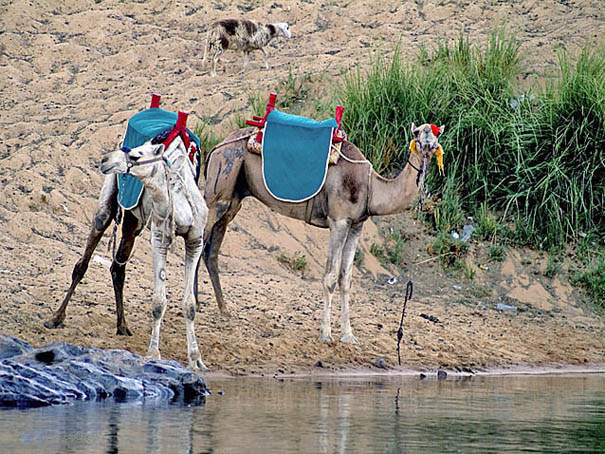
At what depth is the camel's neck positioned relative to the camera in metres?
11.4

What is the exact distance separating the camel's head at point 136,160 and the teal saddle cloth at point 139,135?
0.49m

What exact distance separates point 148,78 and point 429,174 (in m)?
5.77

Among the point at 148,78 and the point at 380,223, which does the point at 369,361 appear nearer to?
the point at 380,223

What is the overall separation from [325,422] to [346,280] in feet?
13.3

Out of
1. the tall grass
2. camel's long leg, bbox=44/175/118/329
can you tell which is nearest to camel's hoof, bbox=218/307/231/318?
camel's long leg, bbox=44/175/118/329

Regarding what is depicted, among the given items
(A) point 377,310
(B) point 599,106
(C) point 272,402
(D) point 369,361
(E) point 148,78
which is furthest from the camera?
(E) point 148,78

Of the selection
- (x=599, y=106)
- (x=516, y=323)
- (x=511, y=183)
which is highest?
(x=599, y=106)

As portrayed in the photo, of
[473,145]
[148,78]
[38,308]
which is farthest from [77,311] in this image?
[148,78]

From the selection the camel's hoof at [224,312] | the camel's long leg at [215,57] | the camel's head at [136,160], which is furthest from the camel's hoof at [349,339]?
the camel's long leg at [215,57]

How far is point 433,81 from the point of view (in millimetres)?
15539

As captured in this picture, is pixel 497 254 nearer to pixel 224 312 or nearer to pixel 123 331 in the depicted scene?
pixel 224 312

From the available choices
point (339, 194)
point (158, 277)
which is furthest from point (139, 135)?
point (339, 194)

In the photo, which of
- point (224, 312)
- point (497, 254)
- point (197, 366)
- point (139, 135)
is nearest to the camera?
point (197, 366)

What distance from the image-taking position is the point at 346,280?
1145cm
